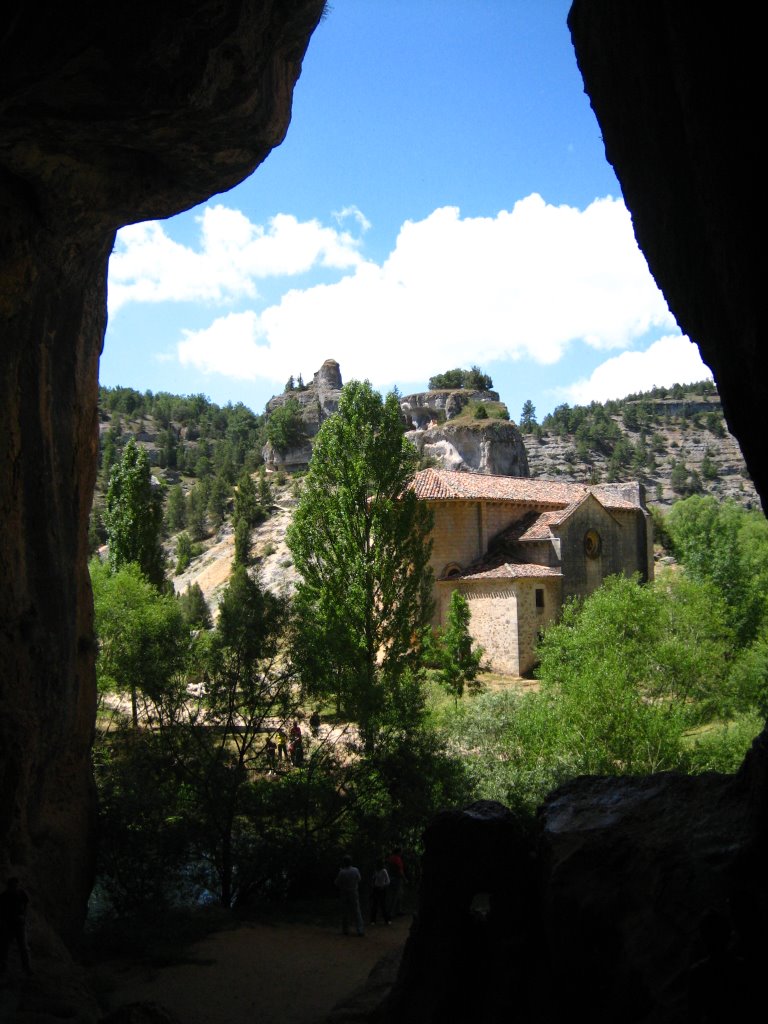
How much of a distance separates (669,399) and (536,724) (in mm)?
152921

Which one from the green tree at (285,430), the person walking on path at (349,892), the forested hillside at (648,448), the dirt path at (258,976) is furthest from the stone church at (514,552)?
the forested hillside at (648,448)

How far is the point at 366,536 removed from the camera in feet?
86.3

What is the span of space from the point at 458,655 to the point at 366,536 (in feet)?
27.1

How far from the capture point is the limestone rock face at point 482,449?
3014 inches

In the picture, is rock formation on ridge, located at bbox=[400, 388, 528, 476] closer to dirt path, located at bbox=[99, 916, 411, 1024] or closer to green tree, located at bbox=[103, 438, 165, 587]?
green tree, located at bbox=[103, 438, 165, 587]

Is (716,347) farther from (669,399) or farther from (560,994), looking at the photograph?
(669,399)

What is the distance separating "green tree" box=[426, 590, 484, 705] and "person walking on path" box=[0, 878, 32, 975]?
2225 centimetres

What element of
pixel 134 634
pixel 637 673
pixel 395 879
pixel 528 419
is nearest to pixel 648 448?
pixel 528 419

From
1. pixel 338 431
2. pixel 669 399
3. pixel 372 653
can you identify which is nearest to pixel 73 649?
pixel 372 653

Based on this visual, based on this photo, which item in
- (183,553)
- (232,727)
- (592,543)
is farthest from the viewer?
(183,553)

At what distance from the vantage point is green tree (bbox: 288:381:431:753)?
25000mm

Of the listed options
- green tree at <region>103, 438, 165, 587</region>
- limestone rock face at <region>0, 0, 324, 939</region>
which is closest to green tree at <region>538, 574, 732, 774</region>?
limestone rock face at <region>0, 0, 324, 939</region>

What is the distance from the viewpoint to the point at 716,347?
277 inches

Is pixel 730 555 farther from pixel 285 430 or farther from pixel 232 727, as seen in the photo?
pixel 285 430
